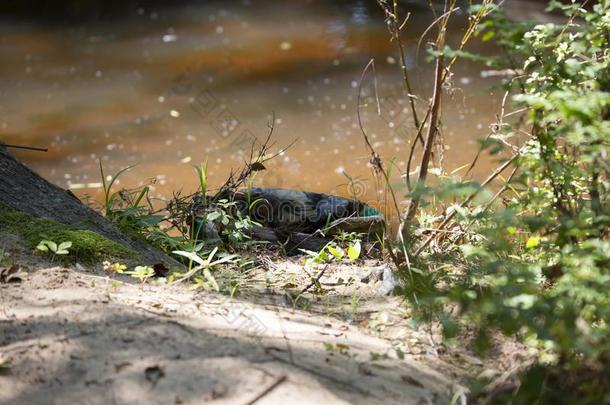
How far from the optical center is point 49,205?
3.48m

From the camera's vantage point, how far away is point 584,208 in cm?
243

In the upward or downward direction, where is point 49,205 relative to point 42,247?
downward

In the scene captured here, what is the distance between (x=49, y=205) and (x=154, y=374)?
63.7 inches

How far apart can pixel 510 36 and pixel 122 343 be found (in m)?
1.40

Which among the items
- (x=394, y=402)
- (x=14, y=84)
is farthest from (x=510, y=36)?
(x=14, y=84)

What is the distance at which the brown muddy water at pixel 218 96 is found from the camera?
6.39 meters

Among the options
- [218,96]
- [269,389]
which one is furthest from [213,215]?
[218,96]

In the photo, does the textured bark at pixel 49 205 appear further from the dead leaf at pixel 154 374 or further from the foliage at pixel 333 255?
the dead leaf at pixel 154 374

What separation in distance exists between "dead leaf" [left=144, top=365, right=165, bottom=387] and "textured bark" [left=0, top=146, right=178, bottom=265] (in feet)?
3.81

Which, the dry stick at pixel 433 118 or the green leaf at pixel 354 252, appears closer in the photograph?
the dry stick at pixel 433 118

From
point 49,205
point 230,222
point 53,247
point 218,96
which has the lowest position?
point 218,96

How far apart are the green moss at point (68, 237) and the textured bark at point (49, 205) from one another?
102mm

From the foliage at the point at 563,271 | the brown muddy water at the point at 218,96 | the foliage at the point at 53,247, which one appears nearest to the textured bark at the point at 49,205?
the foliage at the point at 53,247

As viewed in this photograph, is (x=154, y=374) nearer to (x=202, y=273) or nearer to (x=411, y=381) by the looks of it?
(x=411, y=381)
